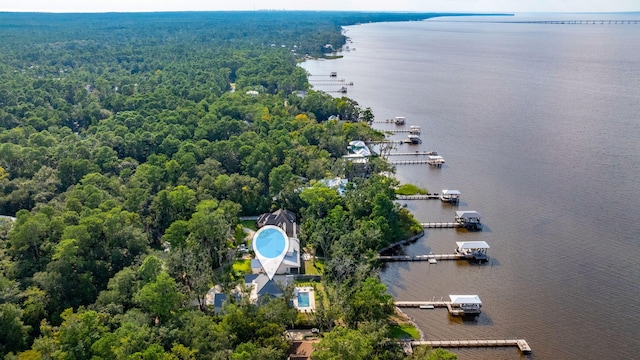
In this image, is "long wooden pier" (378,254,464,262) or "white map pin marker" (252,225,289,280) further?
"long wooden pier" (378,254,464,262)

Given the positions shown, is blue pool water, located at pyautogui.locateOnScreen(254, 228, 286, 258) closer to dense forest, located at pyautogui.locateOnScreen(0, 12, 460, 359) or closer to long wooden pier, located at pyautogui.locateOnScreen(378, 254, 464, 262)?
dense forest, located at pyautogui.locateOnScreen(0, 12, 460, 359)

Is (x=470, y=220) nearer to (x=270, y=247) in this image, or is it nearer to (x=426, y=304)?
(x=426, y=304)

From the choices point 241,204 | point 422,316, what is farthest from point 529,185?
point 241,204

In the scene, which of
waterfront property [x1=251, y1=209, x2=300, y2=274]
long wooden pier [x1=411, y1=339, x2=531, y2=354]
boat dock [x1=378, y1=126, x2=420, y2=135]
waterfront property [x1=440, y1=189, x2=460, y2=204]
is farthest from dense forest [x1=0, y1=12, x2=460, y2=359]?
boat dock [x1=378, y1=126, x2=420, y2=135]

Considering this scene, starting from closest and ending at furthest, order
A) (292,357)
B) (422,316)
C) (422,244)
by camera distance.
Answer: (292,357)
(422,316)
(422,244)

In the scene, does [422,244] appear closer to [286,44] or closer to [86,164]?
[86,164]

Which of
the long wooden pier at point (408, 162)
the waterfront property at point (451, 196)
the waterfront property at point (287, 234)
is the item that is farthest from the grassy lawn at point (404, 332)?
the long wooden pier at point (408, 162)

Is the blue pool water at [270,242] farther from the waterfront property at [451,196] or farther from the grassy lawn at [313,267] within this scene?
the waterfront property at [451,196]
